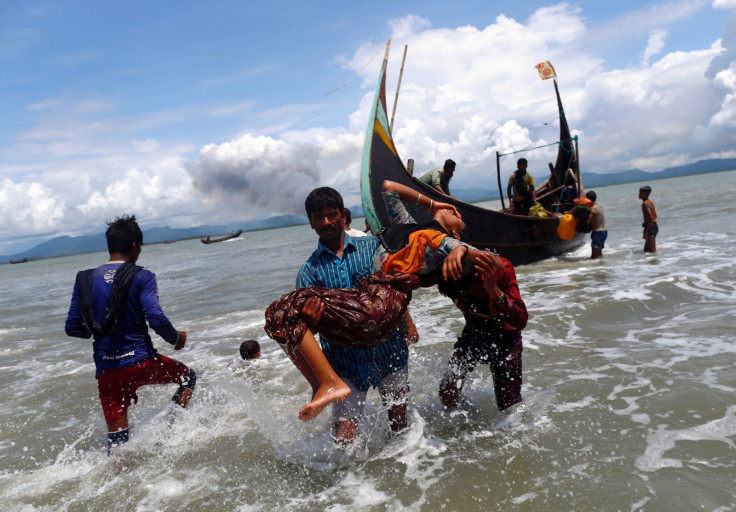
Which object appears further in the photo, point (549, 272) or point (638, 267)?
point (549, 272)

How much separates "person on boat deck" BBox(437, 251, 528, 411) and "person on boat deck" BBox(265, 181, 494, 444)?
30 cm

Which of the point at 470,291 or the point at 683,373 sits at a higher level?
the point at 470,291

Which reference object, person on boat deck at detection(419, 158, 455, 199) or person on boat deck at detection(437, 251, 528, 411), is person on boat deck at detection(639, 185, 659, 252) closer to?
person on boat deck at detection(419, 158, 455, 199)

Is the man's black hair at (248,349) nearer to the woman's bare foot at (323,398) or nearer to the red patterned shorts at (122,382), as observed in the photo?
the red patterned shorts at (122,382)

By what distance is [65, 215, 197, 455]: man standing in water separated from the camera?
2941 millimetres

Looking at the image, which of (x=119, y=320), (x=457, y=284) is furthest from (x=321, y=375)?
(x=119, y=320)

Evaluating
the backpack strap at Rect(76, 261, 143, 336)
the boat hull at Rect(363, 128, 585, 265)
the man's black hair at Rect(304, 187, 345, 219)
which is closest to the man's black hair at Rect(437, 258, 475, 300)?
the man's black hair at Rect(304, 187, 345, 219)

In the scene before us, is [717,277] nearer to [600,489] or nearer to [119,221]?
[600,489]

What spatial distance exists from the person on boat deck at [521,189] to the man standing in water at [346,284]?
9.75 meters

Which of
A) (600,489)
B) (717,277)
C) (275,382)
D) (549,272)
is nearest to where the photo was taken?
(600,489)

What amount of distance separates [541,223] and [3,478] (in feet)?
36.2

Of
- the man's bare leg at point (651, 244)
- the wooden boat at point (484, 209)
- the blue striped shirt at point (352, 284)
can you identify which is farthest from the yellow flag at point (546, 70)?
the blue striped shirt at point (352, 284)

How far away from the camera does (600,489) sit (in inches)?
94.9

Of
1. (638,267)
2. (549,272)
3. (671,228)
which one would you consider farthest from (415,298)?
(671,228)
